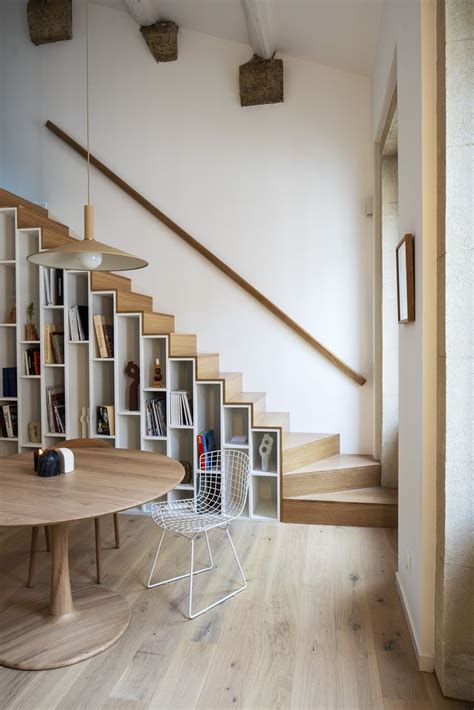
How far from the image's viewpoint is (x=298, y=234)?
3.84m


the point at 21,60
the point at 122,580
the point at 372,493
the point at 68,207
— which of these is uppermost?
the point at 21,60

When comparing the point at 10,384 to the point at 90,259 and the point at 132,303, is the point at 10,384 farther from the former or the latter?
the point at 90,259

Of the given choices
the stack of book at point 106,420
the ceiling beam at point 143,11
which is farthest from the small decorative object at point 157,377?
the ceiling beam at point 143,11

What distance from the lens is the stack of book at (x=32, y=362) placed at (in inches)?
141

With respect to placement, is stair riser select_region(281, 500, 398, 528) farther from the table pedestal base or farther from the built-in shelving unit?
the table pedestal base

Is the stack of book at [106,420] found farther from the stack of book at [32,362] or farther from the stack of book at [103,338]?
the stack of book at [32,362]

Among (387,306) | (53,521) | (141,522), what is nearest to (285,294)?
(387,306)

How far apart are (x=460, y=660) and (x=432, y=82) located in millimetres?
2079

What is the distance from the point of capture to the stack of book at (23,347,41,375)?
3.59m

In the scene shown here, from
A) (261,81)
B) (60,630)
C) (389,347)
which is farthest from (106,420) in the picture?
(261,81)

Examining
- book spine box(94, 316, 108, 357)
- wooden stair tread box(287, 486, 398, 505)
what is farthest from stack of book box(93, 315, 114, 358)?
wooden stair tread box(287, 486, 398, 505)

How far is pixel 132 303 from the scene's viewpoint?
3.61 m

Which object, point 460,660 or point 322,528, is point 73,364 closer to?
point 322,528

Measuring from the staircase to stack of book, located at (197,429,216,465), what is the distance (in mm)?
313
